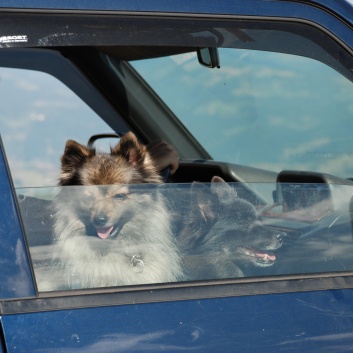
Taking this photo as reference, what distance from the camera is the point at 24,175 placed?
2.43 meters

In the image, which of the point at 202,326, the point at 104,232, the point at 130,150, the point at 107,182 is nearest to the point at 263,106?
the point at 130,150

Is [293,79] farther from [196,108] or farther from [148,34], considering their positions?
[196,108]

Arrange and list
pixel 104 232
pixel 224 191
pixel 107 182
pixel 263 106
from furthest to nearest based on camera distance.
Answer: pixel 263 106, pixel 107 182, pixel 224 191, pixel 104 232

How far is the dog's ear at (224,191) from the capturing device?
2.26 m

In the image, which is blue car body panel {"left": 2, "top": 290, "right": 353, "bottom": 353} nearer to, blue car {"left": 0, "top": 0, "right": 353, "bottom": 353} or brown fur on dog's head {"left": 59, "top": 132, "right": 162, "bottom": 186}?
blue car {"left": 0, "top": 0, "right": 353, "bottom": 353}

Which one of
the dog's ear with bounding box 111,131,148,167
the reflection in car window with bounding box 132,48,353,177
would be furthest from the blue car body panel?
the dog's ear with bounding box 111,131,148,167

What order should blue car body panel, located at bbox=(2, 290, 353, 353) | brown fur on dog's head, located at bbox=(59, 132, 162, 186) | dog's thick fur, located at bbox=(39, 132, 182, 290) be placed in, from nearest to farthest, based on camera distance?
blue car body panel, located at bbox=(2, 290, 353, 353), dog's thick fur, located at bbox=(39, 132, 182, 290), brown fur on dog's head, located at bbox=(59, 132, 162, 186)

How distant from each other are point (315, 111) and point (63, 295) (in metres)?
1.16

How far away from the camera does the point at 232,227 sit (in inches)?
87.9

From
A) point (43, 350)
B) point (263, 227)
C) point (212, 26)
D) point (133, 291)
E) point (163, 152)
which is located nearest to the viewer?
point (43, 350)

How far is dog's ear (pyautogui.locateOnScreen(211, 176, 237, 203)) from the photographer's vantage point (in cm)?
226

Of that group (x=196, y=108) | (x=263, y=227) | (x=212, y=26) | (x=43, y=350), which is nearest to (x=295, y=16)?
(x=212, y=26)

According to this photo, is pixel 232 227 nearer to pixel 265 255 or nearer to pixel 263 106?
pixel 265 255

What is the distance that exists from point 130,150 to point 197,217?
4.04ft
